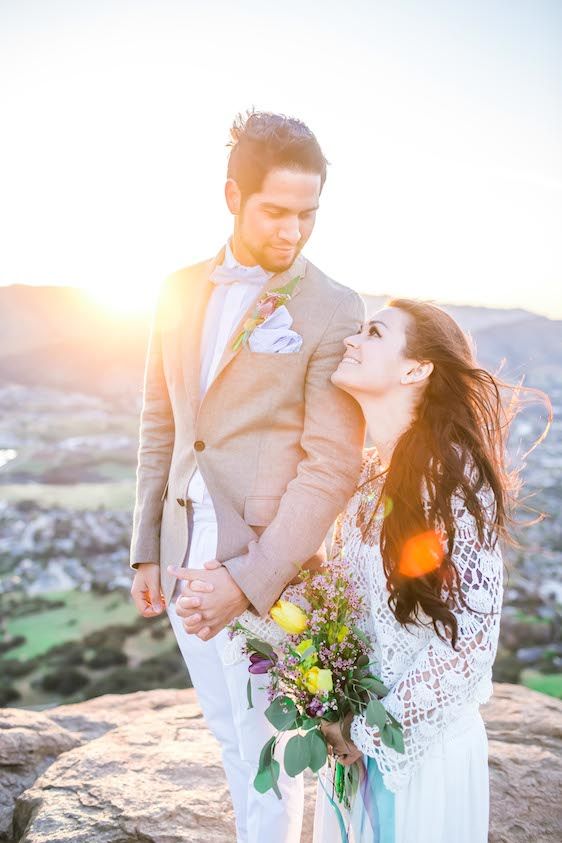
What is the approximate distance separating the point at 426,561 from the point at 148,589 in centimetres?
108

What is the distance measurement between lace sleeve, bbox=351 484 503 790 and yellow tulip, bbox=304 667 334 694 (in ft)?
0.73

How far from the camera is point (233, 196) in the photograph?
6.92 ft

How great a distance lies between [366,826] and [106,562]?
1593 cm

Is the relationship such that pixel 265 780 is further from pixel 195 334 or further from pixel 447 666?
pixel 195 334

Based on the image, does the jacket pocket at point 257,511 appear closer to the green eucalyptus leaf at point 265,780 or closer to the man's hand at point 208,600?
the man's hand at point 208,600

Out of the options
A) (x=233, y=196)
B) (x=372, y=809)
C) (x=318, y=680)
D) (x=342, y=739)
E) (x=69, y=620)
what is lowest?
(x=69, y=620)

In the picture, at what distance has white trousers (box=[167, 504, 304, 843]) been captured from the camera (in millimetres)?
2062

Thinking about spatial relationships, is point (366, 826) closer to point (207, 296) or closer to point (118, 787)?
point (118, 787)

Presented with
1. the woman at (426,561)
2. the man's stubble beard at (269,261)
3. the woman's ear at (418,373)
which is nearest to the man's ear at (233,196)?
the man's stubble beard at (269,261)

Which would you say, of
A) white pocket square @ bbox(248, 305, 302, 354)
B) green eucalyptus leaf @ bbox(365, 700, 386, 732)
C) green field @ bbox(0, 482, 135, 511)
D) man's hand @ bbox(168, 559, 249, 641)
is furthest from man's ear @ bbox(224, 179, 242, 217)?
green field @ bbox(0, 482, 135, 511)

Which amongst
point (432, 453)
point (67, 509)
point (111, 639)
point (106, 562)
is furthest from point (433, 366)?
point (67, 509)

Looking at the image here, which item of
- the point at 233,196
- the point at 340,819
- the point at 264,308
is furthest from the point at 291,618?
the point at 233,196

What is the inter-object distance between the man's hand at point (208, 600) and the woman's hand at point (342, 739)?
39 cm

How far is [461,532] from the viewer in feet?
5.75
